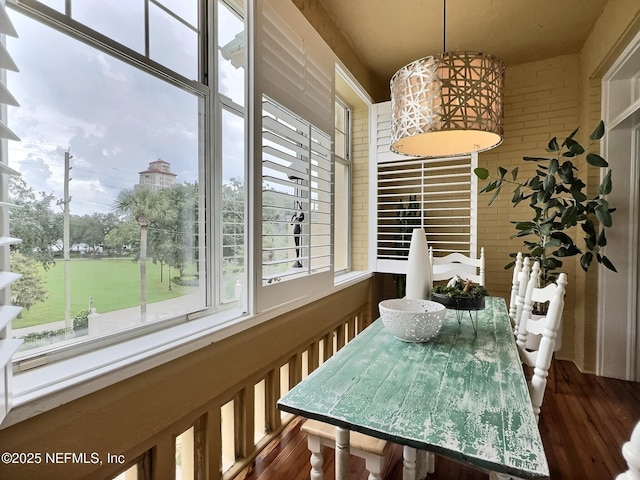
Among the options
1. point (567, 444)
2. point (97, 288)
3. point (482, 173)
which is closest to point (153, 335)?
point (97, 288)

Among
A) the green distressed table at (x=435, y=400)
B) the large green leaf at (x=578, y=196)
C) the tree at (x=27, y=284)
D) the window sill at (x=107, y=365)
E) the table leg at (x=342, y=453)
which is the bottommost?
the table leg at (x=342, y=453)

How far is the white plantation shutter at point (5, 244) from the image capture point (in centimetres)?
67

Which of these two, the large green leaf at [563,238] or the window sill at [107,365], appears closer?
the window sill at [107,365]

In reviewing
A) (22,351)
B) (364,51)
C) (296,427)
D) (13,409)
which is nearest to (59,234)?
(22,351)

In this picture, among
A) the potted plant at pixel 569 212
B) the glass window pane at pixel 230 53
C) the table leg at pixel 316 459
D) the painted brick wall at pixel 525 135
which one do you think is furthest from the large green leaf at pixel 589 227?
the glass window pane at pixel 230 53

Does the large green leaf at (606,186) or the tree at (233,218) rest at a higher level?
the large green leaf at (606,186)

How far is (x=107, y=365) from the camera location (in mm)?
965

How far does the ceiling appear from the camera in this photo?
95.2 inches

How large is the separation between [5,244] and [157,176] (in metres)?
0.67

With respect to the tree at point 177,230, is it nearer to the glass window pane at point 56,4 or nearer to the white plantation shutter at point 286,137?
the white plantation shutter at point 286,137

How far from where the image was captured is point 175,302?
55.5 inches

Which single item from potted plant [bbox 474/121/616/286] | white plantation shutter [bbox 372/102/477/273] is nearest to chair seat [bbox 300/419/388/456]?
white plantation shutter [bbox 372/102/477/273]

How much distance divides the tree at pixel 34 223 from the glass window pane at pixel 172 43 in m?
0.69

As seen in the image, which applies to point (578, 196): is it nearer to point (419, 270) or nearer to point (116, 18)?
point (419, 270)
